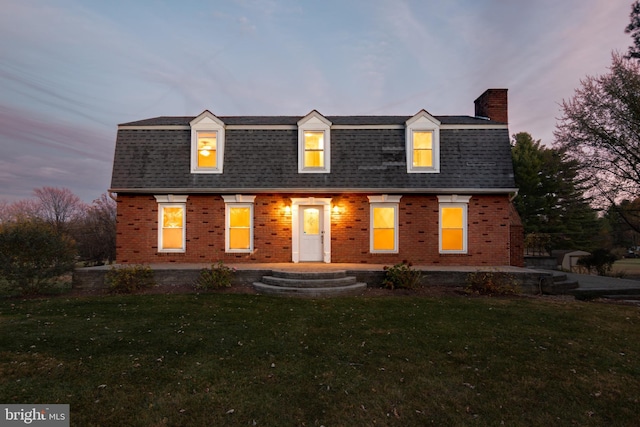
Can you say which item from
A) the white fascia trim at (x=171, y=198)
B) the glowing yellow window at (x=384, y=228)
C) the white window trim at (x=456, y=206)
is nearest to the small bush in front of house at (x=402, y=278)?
the glowing yellow window at (x=384, y=228)

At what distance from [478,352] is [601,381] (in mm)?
1670

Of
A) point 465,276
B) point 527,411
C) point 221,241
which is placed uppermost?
point 221,241

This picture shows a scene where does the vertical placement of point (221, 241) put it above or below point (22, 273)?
above

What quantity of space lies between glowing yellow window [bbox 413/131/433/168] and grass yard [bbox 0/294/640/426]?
22.4ft

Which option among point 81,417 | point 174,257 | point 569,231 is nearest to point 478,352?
point 81,417

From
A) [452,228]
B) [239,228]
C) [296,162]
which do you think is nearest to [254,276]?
[239,228]

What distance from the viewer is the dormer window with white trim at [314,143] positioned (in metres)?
13.2

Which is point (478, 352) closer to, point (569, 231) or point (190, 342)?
point (190, 342)

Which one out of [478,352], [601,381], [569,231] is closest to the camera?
[601,381]

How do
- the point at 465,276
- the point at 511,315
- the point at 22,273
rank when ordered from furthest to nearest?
the point at 465,276 → the point at 22,273 → the point at 511,315

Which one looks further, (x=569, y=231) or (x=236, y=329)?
(x=569, y=231)

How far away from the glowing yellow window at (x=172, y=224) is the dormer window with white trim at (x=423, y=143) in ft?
32.9

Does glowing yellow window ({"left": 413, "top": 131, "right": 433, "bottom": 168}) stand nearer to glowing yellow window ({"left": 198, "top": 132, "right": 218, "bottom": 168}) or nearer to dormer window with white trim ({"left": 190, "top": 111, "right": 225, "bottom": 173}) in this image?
dormer window with white trim ({"left": 190, "top": 111, "right": 225, "bottom": 173})

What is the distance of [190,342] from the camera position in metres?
5.81
